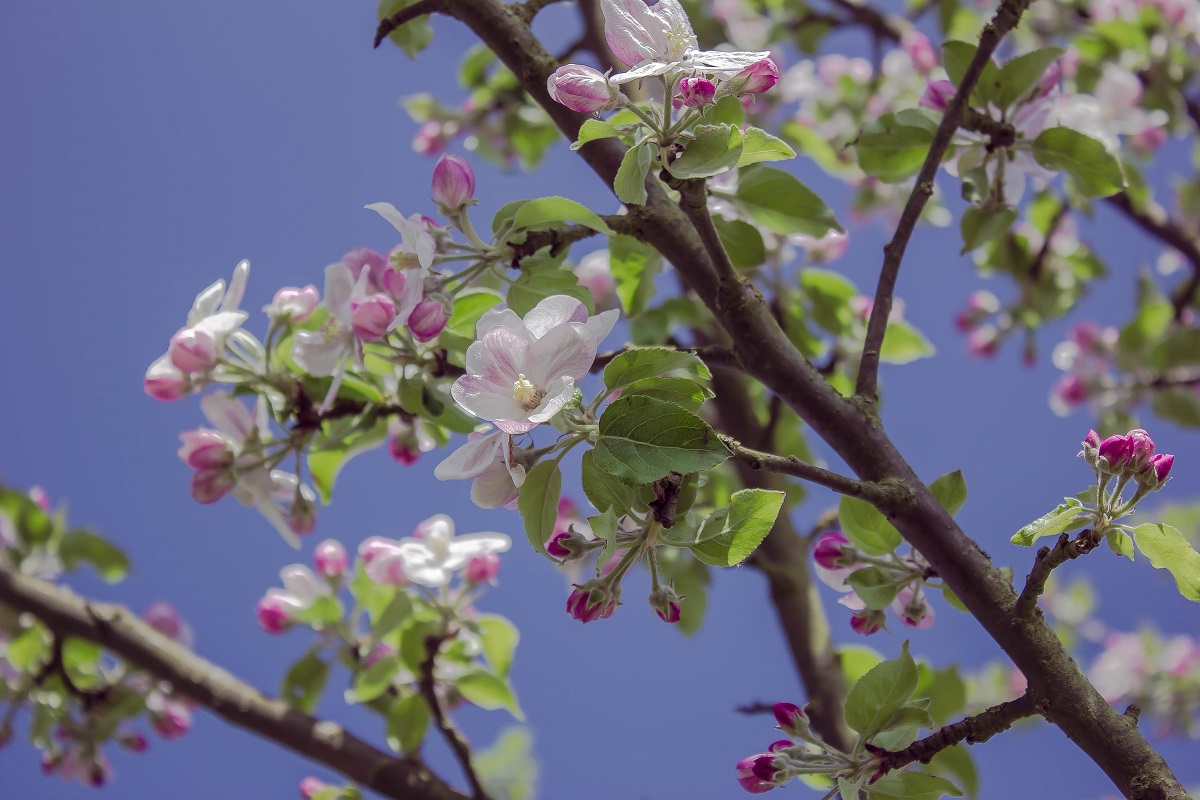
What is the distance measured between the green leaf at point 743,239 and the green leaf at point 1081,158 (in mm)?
268

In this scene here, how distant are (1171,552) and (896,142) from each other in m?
0.46

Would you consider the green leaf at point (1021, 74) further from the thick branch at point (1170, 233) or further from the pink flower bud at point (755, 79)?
the thick branch at point (1170, 233)

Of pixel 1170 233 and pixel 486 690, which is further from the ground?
pixel 1170 233

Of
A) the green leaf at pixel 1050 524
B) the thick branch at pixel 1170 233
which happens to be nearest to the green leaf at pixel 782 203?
the green leaf at pixel 1050 524

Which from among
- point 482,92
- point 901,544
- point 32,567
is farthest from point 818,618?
point 32,567

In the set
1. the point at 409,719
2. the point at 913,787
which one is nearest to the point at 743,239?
the point at 913,787

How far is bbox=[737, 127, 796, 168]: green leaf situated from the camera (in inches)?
24.1

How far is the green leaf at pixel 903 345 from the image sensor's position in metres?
1.23

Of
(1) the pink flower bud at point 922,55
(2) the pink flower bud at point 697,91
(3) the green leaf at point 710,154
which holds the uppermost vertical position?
(1) the pink flower bud at point 922,55

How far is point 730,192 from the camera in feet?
2.95

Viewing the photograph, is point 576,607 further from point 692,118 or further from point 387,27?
point 387,27

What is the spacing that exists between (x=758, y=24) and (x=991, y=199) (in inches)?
52.3

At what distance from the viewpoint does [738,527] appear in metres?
0.59

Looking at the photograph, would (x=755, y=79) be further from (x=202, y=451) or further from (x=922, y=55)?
(x=922, y=55)
